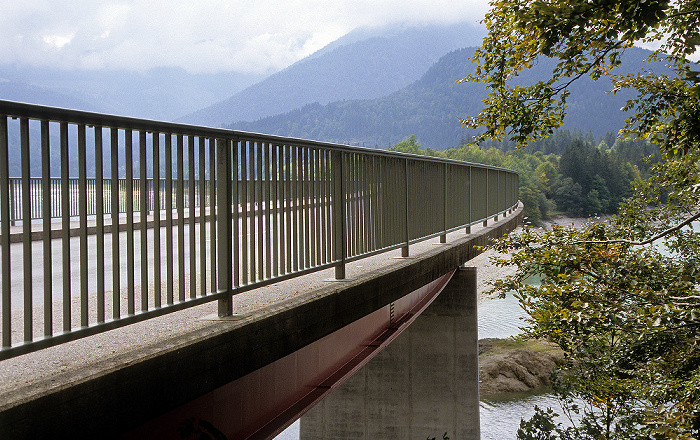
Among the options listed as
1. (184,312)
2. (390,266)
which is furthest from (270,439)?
(390,266)

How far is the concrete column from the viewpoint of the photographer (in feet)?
48.2

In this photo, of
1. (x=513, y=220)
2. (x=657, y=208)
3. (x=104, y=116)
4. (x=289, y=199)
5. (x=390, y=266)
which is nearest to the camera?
(x=104, y=116)

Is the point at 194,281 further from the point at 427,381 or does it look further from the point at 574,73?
the point at 427,381

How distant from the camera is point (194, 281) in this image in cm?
381

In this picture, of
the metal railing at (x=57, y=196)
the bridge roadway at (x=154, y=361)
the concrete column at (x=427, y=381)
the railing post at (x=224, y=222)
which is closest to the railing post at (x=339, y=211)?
the bridge roadway at (x=154, y=361)

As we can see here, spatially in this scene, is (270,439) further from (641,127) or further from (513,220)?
(513,220)

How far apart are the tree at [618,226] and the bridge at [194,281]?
167cm

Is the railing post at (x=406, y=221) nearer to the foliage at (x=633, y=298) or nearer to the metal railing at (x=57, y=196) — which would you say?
the foliage at (x=633, y=298)

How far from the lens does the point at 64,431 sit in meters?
2.64

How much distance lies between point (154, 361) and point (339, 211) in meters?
2.92

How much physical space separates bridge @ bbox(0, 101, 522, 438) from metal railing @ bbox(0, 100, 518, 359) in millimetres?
12

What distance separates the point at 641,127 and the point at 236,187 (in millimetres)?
5616

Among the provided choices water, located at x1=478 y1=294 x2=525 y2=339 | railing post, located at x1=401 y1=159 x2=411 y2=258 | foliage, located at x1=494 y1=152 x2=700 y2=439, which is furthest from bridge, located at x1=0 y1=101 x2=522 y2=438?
water, located at x1=478 y1=294 x2=525 y2=339

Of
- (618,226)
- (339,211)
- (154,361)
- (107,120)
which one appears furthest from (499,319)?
(107,120)
